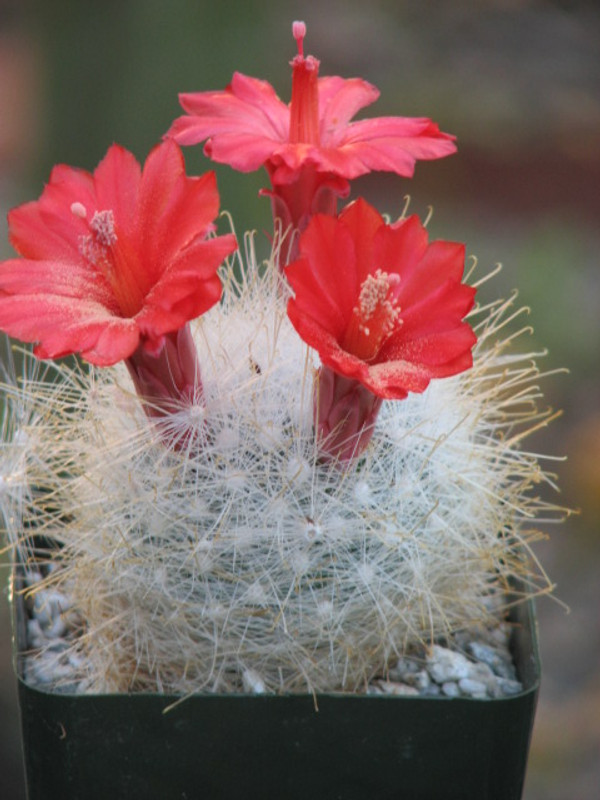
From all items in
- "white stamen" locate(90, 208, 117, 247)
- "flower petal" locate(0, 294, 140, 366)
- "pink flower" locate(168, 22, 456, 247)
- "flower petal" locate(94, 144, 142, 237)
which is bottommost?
"flower petal" locate(0, 294, 140, 366)

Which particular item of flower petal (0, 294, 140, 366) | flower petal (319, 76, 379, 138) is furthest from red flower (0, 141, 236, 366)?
flower petal (319, 76, 379, 138)

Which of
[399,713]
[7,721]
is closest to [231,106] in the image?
[399,713]

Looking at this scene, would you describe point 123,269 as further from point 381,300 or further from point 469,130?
point 469,130

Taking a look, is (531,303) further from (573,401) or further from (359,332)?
(359,332)

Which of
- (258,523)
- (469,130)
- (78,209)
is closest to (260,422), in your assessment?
(258,523)

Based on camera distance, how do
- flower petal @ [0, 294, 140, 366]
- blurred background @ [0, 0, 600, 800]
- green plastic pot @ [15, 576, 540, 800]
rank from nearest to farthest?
flower petal @ [0, 294, 140, 366], green plastic pot @ [15, 576, 540, 800], blurred background @ [0, 0, 600, 800]

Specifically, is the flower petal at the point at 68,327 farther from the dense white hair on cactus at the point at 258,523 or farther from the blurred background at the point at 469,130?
the blurred background at the point at 469,130

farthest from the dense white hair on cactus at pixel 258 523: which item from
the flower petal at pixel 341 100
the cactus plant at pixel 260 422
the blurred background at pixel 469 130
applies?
the blurred background at pixel 469 130

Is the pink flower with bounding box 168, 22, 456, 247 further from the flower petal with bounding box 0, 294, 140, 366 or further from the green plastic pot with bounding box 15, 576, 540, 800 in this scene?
the green plastic pot with bounding box 15, 576, 540, 800
